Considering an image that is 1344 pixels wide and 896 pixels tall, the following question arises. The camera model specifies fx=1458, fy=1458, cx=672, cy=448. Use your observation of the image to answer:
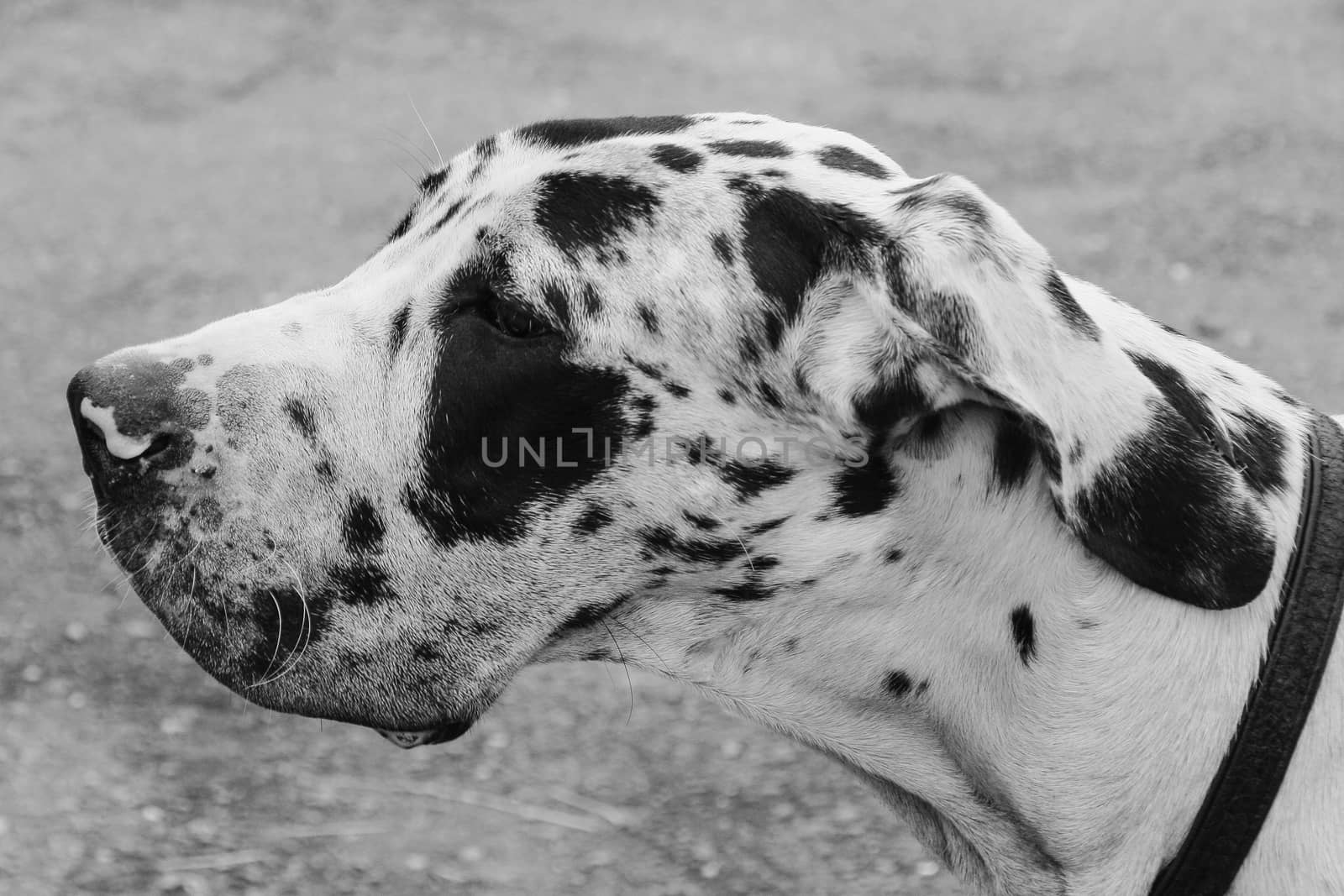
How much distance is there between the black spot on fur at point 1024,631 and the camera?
2.41 metres

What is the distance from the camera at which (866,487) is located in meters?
2.44

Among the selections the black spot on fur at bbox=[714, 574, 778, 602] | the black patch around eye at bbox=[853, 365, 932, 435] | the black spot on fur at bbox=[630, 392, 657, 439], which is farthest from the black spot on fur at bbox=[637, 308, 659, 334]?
the black spot on fur at bbox=[714, 574, 778, 602]

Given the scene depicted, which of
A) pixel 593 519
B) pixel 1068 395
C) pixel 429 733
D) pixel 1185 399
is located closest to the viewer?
pixel 1068 395

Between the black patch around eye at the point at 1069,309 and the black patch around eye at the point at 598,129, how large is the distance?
778 millimetres

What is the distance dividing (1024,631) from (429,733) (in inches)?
44.3

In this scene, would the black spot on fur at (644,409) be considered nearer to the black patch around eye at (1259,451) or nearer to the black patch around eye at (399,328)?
the black patch around eye at (399,328)

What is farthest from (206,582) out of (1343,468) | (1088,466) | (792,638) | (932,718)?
(1343,468)

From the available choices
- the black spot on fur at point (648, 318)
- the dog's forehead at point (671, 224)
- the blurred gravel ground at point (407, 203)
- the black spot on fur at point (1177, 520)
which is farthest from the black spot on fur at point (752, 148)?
the blurred gravel ground at point (407, 203)

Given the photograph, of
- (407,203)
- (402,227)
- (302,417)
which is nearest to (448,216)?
(402,227)

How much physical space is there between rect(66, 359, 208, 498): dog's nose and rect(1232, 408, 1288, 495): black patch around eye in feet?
5.75

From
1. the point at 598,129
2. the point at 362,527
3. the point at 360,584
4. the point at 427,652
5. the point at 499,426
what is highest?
the point at 598,129

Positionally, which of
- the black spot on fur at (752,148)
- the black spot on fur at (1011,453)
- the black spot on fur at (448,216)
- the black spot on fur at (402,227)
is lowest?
the black spot on fur at (1011,453)

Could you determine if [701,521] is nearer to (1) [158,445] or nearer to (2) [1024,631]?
(2) [1024,631]

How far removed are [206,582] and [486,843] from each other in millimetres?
1927
